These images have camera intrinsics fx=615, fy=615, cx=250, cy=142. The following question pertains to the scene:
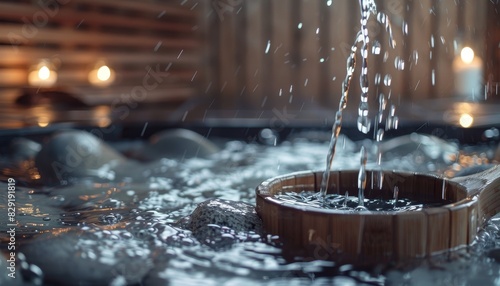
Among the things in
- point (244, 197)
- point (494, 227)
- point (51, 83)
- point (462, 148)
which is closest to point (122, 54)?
point (51, 83)

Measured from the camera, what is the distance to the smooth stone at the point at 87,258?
1447 millimetres

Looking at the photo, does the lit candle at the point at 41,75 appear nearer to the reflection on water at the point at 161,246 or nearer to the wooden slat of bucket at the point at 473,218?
the reflection on water at the point at 161,246

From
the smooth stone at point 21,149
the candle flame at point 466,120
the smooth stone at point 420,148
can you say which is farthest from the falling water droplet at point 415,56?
the smooth stone at point 21,149

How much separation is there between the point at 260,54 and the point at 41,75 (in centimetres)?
339

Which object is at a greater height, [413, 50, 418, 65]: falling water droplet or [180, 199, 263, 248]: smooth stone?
[413, 50, 418, 65]: falling water droplet

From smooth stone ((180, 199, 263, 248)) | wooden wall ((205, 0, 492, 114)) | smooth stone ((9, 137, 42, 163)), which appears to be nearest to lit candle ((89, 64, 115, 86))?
wooden wall ((205, 0, 492, 114))

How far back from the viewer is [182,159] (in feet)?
11.7

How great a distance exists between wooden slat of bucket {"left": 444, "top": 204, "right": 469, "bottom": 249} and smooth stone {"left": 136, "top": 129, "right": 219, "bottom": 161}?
2195 mm

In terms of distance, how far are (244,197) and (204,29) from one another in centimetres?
609

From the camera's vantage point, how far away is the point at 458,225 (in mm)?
1582

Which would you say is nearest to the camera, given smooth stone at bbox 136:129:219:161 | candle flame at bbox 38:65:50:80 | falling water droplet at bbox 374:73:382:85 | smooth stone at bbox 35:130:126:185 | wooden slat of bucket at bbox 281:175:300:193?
wooden slat of bucket at bbox 281:175:300:193

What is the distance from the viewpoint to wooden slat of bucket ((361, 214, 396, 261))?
1493 mm

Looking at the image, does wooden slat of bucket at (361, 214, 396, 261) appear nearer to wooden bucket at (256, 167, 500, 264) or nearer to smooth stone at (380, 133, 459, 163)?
wooden bucket at (256, 167, 500, 264)

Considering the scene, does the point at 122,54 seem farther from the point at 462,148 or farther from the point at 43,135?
the point at 462,148
